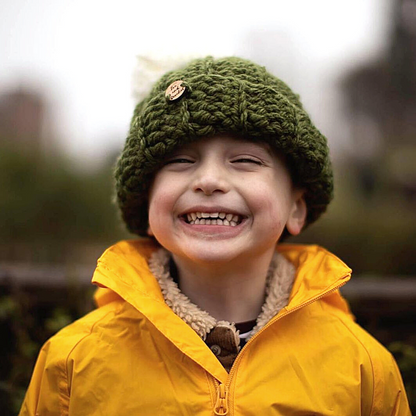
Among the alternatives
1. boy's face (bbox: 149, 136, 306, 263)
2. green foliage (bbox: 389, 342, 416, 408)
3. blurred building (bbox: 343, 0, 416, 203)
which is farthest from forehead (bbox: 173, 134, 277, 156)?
blurred building (bbox: 343, 0, 416, 203)

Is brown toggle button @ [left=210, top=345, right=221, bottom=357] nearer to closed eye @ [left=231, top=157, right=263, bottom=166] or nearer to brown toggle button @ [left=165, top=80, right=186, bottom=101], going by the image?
closed eye @ [left=231, top=157, right=263, bottom=166]

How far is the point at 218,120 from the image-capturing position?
1574 mm

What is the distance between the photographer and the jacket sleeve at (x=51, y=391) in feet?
5.22

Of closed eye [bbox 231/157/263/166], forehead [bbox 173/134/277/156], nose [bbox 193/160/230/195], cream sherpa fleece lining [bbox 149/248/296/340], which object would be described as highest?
forehead [bbox 173/134/277/156]

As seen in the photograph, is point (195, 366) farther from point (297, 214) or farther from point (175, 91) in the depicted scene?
point (175, 91)

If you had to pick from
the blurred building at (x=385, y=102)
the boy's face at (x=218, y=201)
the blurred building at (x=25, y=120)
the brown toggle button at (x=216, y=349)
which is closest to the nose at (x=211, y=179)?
the boy's face at (x=218, y=201)

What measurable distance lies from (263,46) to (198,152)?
3.19 m

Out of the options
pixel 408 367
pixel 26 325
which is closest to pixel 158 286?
pixel 26 325

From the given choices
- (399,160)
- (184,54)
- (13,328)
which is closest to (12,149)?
(13,328)

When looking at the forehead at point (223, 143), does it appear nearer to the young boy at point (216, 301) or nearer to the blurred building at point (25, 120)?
the young boy at point (216, 301)

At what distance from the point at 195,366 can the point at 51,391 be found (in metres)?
0.54

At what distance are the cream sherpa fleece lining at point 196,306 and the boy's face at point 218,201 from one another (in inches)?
7.6

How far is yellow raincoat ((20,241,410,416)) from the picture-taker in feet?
4.91

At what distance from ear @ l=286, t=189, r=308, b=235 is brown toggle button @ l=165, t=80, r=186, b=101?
0.65 meters
